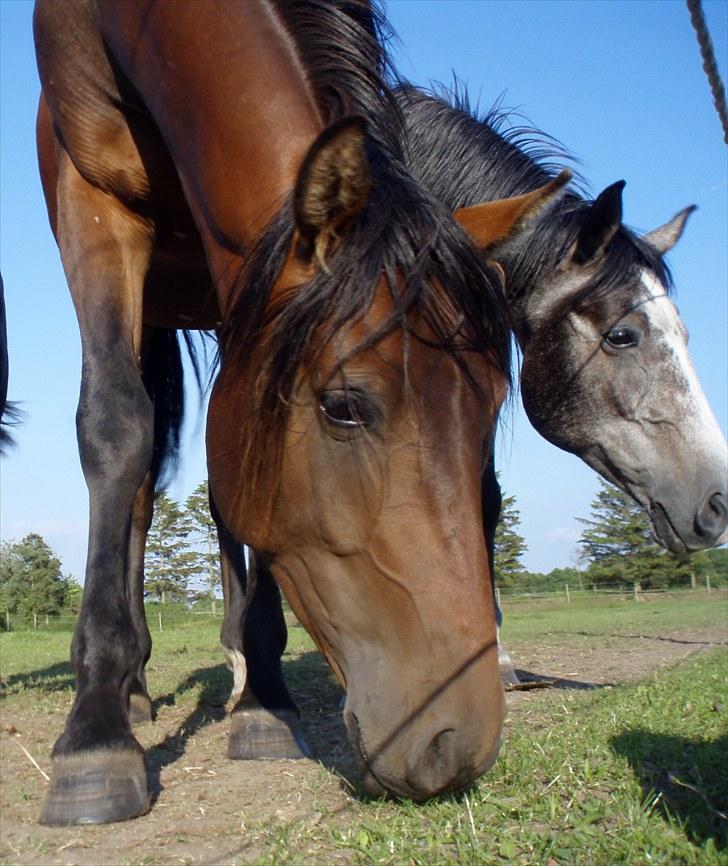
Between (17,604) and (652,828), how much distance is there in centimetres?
3471

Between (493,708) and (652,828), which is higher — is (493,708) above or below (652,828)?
above

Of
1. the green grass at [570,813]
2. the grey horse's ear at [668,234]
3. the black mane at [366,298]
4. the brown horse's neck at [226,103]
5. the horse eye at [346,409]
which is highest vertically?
the grey horse's ear at [668,234]

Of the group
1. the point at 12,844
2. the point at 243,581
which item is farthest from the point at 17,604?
the point at 12,844

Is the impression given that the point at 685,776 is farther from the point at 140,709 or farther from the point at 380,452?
the point at 140,709

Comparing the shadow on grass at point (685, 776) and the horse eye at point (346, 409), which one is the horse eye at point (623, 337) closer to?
the shadow on grass at point (685, 776)

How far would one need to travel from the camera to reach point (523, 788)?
7.54 ft

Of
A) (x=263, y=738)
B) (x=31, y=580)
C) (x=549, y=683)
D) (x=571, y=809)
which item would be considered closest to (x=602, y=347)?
(x=549, y=683)

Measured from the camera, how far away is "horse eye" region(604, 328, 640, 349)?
176 inches

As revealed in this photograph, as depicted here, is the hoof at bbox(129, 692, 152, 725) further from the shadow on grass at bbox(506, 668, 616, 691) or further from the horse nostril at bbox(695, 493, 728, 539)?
the horse nostril at bbox(695, 493, 728, 539)

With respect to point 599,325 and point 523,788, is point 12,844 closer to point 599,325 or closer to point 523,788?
point 523,788

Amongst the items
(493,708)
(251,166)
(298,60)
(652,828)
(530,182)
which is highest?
(530,182)

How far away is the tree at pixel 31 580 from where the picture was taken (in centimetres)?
3322

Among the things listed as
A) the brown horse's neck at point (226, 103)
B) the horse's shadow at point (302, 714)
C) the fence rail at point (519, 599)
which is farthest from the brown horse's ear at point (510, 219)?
the fence rail at point (519, 599)

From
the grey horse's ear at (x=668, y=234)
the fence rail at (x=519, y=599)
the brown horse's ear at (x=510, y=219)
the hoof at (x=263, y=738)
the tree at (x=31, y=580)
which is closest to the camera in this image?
the brown horse's ear at (x=510, y=219)
